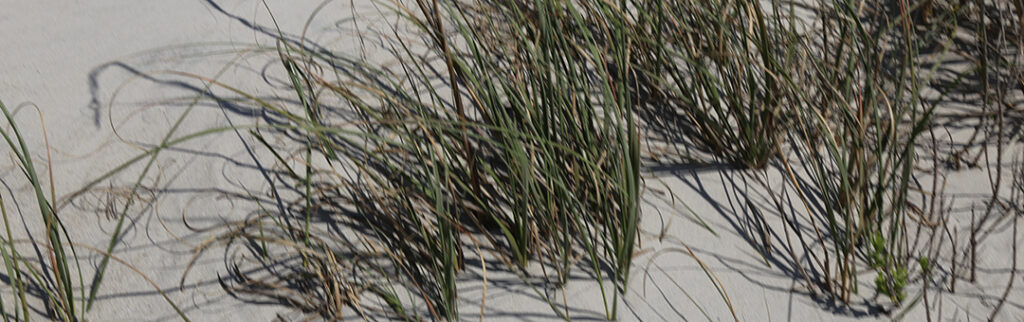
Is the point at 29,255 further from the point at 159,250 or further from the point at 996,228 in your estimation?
the point at 996,228

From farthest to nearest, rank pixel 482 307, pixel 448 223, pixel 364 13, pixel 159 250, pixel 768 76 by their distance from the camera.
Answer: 1. pixel 364 13
2. pixel 768 76
3. pixel 159 250
4. pixel 482 307
5. pixel 448 223

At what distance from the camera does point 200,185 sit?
6.38 feet

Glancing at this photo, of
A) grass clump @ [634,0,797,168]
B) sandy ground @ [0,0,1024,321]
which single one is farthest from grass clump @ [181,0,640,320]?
grass clump @ [634,0,797,168]

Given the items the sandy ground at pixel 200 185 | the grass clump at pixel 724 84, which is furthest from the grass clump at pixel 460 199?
the grass clump at pixel 724 84

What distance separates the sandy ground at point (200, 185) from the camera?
1.79 meters

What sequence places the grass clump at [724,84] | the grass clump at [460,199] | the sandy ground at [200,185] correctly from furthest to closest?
the grass clump at [724,84] < the sandy ground at [200,185] < the grass clump at [460,199]

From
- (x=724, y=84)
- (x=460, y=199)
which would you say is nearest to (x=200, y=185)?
(x=460, y=199)

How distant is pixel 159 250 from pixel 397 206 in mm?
512

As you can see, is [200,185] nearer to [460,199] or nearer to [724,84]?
[460,199]

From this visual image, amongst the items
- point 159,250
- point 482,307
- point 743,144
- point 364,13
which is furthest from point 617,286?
point 364,13

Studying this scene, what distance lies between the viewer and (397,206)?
1.83 meters

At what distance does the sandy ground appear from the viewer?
5.87 feet

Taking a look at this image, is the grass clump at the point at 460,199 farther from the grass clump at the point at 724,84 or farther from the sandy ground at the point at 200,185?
the grass clump at the point at 724,84

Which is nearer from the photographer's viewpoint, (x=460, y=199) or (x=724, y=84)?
(x=460, y=199)
